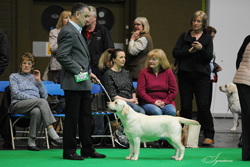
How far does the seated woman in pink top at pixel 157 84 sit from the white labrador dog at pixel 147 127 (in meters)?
1.11

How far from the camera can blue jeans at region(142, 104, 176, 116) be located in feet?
18.1

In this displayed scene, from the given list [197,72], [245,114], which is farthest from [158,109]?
[245,114]

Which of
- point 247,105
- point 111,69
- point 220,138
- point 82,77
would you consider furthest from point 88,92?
point 220,138

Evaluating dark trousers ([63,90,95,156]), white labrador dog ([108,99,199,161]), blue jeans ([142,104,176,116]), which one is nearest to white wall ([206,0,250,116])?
blue jeans ([142,104,176,116])

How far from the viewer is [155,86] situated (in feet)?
18.9

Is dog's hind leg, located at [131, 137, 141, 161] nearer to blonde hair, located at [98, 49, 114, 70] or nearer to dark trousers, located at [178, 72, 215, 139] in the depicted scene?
dark trousers, located at [178, 72, 215, 139]

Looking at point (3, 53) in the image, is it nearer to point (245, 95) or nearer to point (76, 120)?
point (76, 120)

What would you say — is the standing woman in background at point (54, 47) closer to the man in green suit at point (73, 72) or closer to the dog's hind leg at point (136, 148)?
the man in green suit at point (73, 72)

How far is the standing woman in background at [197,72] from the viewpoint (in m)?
5.86

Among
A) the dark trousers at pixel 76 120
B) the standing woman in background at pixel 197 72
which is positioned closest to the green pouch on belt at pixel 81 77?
the dark trousers at pixel 76 120

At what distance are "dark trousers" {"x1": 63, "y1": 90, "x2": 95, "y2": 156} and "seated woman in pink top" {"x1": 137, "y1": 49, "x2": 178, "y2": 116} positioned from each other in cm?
138

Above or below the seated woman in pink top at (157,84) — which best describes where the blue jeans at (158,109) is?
below

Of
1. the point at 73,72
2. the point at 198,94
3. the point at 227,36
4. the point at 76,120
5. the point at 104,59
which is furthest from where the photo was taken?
the point at 227,36

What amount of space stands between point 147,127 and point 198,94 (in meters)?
1.64
